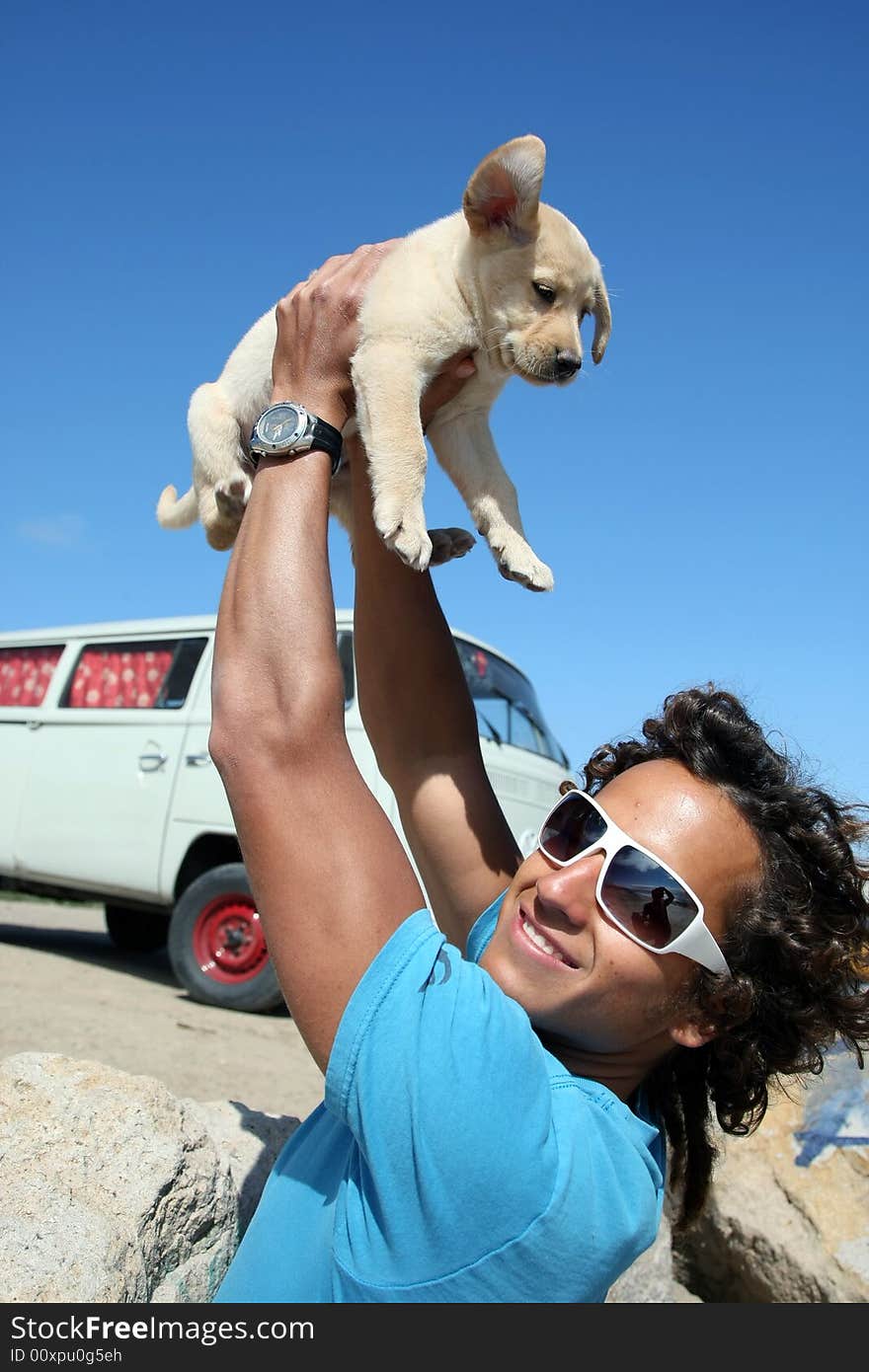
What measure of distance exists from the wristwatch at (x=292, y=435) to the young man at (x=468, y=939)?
0.06 feet

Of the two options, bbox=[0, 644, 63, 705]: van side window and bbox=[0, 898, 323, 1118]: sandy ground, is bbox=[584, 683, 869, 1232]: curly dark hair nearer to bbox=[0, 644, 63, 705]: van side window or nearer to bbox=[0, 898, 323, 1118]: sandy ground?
bbox=[0, 898, 323, 1118]: sandy ground

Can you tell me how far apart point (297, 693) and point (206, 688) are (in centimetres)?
598

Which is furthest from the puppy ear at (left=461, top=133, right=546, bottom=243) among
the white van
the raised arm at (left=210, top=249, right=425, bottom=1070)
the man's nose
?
the white van

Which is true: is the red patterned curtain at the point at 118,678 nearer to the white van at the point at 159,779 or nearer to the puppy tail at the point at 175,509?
the white van at the point at 159,779

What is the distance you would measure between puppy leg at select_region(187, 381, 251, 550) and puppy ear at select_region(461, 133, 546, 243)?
0.77 meters

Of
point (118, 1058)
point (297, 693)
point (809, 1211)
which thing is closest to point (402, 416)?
point (297, 693)

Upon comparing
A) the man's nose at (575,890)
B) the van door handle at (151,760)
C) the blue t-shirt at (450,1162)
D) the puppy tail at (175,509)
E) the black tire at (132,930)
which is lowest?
the black tire at (132,930)

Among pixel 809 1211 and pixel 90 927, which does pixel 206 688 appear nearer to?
pixel 809 1211

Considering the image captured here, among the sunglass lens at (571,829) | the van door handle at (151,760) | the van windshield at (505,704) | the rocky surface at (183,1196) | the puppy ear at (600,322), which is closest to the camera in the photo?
the sunglass lens at (571,829)

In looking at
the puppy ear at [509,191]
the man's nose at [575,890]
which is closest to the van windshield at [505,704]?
the puppy ear at [509,191]

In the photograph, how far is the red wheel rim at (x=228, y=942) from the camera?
6.81 m

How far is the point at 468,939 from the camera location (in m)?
1.90

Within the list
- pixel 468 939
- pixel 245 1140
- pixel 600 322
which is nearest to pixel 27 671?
pixel 245 1140

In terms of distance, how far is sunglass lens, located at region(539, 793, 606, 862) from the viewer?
1.67 meters
